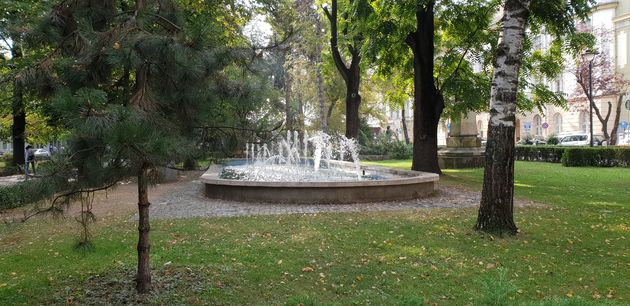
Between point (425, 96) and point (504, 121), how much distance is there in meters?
9.32

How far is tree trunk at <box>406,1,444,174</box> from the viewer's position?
51.5 feet

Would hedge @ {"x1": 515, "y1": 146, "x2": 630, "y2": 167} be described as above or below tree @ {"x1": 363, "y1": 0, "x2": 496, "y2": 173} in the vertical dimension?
below

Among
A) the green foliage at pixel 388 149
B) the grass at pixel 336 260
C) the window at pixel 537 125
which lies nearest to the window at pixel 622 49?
the window at pixel 537 125

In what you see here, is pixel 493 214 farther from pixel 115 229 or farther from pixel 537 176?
pixel 537 176

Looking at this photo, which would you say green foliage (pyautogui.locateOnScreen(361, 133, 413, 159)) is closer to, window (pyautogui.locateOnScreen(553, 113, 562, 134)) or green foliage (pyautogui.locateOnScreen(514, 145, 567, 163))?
green foliage (pyautogui.locateOnScreen(514, 145, 567, 163))

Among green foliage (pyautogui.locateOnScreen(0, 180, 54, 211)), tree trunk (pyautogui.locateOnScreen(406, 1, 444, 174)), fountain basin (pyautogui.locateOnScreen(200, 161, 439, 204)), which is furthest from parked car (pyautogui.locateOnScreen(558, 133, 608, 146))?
green foliage (pyautogui.locateOnScreen(0, 180, 54, 211))

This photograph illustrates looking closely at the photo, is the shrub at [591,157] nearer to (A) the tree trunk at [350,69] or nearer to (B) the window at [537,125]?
(A) the tree trunk at [350,69]

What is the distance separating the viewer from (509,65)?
22.2 ft

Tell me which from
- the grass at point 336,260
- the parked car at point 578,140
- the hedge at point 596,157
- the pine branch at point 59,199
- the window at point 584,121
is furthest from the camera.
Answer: the window at point 584,121

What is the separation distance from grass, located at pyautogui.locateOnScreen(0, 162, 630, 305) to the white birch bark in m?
1.78

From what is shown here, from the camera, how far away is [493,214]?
6957 mm

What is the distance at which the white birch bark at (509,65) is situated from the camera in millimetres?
6766

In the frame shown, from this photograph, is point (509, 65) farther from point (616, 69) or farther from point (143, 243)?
point (616, 69)

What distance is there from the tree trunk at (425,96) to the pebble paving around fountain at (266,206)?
4.38 metres
